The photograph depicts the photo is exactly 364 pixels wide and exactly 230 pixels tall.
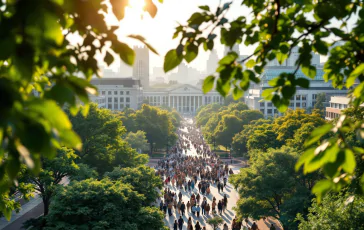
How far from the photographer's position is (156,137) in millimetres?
68812

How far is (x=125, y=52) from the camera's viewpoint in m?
3.36

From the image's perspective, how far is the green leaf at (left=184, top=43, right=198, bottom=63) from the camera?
4.30 meters

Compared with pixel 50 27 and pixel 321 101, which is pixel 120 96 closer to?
pixel 321 101

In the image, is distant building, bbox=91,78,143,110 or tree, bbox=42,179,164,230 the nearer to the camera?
tree, bbox=42,179,164,230

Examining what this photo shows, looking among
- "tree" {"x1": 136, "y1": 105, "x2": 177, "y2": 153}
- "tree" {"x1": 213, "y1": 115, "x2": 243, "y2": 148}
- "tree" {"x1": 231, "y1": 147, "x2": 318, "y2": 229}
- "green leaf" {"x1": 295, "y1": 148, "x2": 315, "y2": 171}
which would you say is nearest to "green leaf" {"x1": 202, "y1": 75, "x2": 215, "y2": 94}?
"green leaf" {"x1": 295, "y1": 148, "x2": 315, "y2": 171}

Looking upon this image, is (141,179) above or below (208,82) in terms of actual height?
below

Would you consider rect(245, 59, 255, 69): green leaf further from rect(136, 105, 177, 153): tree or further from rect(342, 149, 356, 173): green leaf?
rect(136, 105, 177, 153): tree

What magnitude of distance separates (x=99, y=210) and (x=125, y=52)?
14906mm

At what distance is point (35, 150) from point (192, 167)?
48.0 metres

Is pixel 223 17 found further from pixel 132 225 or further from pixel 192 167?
pixel 192 167

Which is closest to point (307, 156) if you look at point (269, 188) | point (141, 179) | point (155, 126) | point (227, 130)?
point (141, 179)

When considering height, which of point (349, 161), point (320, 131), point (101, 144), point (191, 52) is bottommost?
point (101, 144)

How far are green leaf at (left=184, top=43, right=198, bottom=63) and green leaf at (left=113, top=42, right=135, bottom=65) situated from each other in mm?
1036

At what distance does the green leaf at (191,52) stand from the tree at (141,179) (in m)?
18.1
